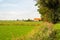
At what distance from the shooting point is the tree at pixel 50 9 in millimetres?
55728

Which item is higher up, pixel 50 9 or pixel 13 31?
pixel 50 9

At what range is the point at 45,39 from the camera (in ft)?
57.5

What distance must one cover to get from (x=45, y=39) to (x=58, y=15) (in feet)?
131

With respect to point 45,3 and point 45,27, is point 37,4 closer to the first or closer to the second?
point 45,3

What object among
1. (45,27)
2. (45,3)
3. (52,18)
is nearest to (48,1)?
(45,3)

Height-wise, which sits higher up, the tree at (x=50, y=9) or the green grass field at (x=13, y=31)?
the tree at (x=50, y=9)

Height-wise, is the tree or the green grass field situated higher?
the tree

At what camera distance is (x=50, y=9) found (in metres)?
56.0

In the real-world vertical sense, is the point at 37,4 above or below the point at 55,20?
above

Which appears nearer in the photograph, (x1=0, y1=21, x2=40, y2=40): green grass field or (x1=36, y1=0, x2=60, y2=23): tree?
(x1=0, y1=21, x2=40, y2=40): green grass field

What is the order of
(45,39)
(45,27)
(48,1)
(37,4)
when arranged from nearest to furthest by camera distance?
1. (45,39)
2. (45,27)
3. (48,1)
4. (37,4)

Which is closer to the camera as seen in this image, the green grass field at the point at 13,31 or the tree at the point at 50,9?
the green grass field at the point at 13,31

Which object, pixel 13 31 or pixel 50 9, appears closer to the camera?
pixel 13 31

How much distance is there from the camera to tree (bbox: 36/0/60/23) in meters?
55.7
